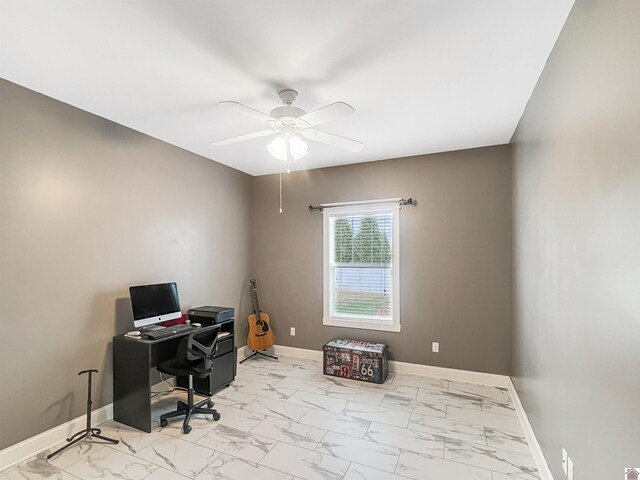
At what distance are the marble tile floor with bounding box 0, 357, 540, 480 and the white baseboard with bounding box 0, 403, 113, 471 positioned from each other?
A: 63 millimetres

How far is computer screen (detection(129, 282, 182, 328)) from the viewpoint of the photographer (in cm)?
285

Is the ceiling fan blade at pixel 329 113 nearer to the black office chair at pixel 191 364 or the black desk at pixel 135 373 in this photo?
the black office chair at pixel 191 364

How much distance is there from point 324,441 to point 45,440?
2098 mm

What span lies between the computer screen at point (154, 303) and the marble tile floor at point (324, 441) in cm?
87

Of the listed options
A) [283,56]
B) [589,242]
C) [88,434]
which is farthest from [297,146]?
[88,434]

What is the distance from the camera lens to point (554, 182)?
5.94 ft

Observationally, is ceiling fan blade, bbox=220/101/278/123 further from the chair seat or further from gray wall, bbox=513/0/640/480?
the chair seat

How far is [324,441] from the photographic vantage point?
2.49 m

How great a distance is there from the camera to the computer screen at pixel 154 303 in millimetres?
2854

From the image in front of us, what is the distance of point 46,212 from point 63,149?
54 cm

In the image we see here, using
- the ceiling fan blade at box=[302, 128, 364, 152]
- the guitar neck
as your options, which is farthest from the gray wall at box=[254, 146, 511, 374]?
Answer: the ceiling fan blade at box=[302, 128, 364, 152]

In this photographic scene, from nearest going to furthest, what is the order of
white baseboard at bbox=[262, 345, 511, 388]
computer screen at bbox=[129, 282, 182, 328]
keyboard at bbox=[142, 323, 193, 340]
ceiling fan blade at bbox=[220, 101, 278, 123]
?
ceiling fan blade at bbox=[220, 101, 278, 123] → keyboard at bbox=[142, 323, 193, 340] → computer screen at bbox=[129, 282, 182, 328] → white baseboard at bbox=[262, 345, 511, 388]

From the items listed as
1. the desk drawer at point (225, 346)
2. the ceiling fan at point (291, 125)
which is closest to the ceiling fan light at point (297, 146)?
the ceiling fan at point (291, 125)

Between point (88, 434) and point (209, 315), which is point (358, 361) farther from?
point (88, 434)
